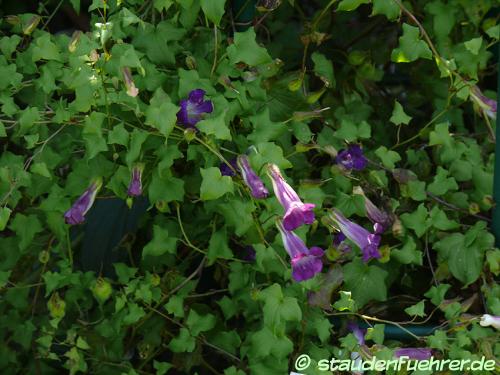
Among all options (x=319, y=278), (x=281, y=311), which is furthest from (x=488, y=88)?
(x=281, y=311)

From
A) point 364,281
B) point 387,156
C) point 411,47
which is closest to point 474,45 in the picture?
point 411,47

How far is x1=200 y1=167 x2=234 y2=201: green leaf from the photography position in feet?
5.36

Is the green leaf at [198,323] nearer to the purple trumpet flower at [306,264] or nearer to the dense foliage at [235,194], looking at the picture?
Result: the dense foliage at [235,194]

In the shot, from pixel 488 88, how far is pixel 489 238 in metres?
0.69

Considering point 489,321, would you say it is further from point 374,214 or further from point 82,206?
point 82,206

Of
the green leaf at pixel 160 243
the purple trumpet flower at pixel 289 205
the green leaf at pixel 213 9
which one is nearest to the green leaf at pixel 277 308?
the purple trumpet flower at pixel 289 205

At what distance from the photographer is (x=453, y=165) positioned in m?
2.01

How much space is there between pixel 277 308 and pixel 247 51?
18.4 inches

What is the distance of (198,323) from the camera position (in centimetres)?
190

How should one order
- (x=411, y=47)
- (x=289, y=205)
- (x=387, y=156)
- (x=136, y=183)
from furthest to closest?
(x=387, y=156), (x=411, y=47), (x=136, y=183), (x=289, y=205)

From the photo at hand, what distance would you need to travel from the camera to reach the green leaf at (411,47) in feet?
6.02

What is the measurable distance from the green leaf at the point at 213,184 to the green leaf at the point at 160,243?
0.28 meters

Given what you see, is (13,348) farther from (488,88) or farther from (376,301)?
(488,88)

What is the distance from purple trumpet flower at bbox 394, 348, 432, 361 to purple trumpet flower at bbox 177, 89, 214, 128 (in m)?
0.57
